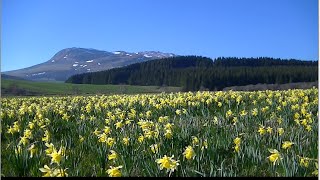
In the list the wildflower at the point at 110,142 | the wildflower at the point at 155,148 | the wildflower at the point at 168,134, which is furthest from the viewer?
the wildflower at the point at 168,134

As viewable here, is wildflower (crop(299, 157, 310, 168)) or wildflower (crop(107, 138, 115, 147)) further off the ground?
wildflower (crop(107, 138, 115, 147))

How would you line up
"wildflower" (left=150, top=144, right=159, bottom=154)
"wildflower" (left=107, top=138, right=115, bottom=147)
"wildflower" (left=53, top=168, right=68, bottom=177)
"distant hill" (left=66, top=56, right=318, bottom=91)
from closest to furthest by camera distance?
1. "wildflower" (left=53, top=168, right=68, bottom=177)
2. "wildflower" (left=150, top=144, right=159, bottom=154)
3. "wildflower" (left=107, top=138, right=115, bottom=147)
4. "distant hill" (left=66, top=56, right=318, bottom=91)

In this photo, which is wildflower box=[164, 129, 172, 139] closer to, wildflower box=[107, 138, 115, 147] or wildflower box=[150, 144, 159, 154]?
wildflower box=[150, 144, 159, 154]

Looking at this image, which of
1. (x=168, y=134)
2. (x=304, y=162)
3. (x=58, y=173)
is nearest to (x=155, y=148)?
(x=168, y=134)

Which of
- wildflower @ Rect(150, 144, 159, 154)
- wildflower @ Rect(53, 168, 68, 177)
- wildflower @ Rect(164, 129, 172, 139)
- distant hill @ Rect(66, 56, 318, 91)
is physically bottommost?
wildflower @ Rect(53, 168, 68, 177)

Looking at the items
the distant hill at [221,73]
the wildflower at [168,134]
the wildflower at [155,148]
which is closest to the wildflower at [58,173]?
the wildflower at [155,148]

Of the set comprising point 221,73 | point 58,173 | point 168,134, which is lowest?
point 58,173

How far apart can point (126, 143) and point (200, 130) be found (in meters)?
1.21

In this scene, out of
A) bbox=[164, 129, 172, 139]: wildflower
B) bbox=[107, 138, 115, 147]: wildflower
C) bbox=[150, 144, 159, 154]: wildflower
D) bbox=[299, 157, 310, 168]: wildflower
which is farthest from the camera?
bbox=[164, 129, 172, 139]: wildflower

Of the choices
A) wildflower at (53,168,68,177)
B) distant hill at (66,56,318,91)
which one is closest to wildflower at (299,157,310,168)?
wildflower at (53,168,68,177)

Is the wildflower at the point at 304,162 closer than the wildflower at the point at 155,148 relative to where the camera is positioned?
Yes

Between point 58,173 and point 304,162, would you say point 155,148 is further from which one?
point 304,162

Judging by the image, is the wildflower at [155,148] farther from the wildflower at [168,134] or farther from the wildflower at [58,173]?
the wildflower at [58,173]

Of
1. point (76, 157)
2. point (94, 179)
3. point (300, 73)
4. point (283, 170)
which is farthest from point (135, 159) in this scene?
point (300, 73)
